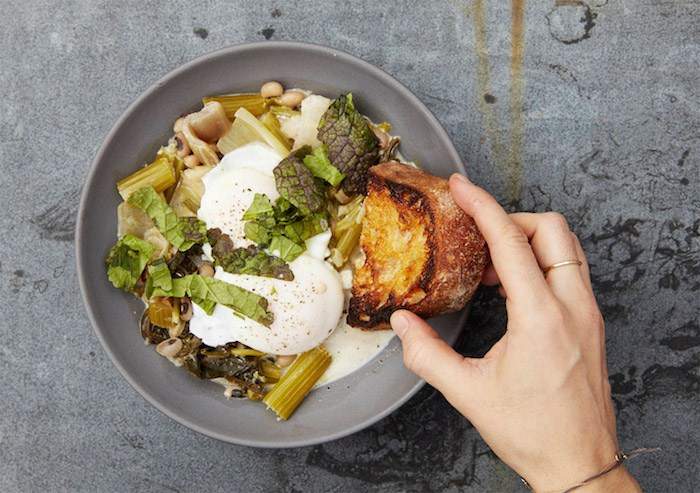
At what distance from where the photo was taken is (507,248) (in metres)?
2.83

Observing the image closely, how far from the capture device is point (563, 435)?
9.18 feet

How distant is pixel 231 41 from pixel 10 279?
62.0 inches

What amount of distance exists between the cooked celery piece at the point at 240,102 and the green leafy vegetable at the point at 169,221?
1.61 ft

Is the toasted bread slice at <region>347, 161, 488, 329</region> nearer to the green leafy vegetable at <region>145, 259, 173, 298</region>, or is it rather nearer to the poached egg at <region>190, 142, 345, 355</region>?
the poached egg at <region>190, 142, 345, 355</region>

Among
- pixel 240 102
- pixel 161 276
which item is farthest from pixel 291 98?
pixel 161 276

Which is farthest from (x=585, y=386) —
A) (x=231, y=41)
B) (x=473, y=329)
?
(x=231, y=41)

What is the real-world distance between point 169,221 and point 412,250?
1.10 meters

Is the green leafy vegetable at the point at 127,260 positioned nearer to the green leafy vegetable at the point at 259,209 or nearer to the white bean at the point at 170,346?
the white bean at the point at 170,346

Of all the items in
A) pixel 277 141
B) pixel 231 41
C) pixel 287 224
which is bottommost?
pixel 287 224

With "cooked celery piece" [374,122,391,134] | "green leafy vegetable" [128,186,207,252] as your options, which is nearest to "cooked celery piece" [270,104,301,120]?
"cooked celery piece" [374,122,391,134]

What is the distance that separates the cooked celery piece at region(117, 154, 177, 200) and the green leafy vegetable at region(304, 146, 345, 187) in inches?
24.8

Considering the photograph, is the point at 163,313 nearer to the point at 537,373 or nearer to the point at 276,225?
the point at 276,225

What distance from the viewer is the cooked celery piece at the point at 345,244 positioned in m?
3.43

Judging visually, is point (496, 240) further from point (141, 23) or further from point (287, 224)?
point (141, 23)
